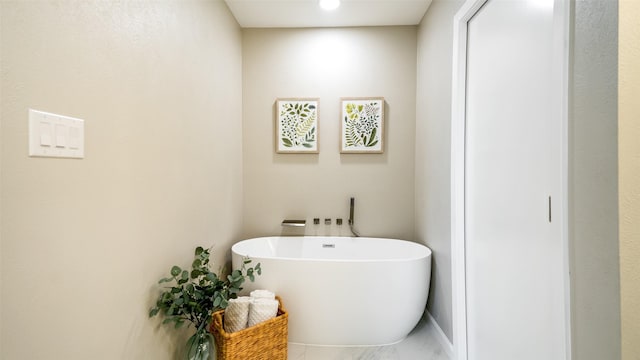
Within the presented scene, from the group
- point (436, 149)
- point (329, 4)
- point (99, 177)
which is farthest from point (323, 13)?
point (99, 177)

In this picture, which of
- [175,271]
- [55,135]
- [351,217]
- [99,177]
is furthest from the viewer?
[351,217]

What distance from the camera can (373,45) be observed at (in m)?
2.75

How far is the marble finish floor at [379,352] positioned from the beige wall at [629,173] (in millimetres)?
1384

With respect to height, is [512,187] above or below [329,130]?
below

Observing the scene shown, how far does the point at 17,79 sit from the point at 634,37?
1615 millimetres

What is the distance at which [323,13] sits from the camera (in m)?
2.49

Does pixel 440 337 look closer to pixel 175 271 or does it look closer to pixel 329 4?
pixel 175 271

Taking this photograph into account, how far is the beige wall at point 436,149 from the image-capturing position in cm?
196

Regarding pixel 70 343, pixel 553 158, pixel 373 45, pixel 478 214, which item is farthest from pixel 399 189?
pixel 70 343

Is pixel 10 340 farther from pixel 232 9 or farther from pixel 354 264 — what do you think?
pixel 232 9

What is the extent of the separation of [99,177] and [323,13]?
2220 millimetres

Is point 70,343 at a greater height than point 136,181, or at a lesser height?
lesser

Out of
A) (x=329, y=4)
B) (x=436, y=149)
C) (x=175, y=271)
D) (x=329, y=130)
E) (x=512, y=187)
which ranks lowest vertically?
(x=175, y=271)

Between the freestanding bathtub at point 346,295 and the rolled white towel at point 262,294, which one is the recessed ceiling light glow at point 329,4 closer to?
the freestanding bathtub at point 346,295
